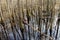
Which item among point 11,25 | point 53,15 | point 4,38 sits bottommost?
point 4,38

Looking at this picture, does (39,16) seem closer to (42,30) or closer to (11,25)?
(42,30)

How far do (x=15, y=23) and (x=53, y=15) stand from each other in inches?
17.1

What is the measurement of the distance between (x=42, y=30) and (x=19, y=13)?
33cm

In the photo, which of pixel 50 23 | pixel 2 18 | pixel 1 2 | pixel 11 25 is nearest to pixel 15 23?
pixel 11 25

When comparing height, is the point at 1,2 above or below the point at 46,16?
above

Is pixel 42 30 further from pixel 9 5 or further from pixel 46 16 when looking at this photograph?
pixel 9 5

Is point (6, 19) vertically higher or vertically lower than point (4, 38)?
higher

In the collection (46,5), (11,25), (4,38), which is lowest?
(4,38)

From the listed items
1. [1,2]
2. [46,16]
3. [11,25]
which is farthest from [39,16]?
[1,2]

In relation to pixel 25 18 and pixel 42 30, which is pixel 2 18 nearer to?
pixel 25 18

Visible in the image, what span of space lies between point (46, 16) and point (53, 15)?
0.08 meters

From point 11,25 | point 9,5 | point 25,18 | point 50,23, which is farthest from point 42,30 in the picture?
point 9,5

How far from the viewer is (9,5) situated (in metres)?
1.34

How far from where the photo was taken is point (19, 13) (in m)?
1.36
